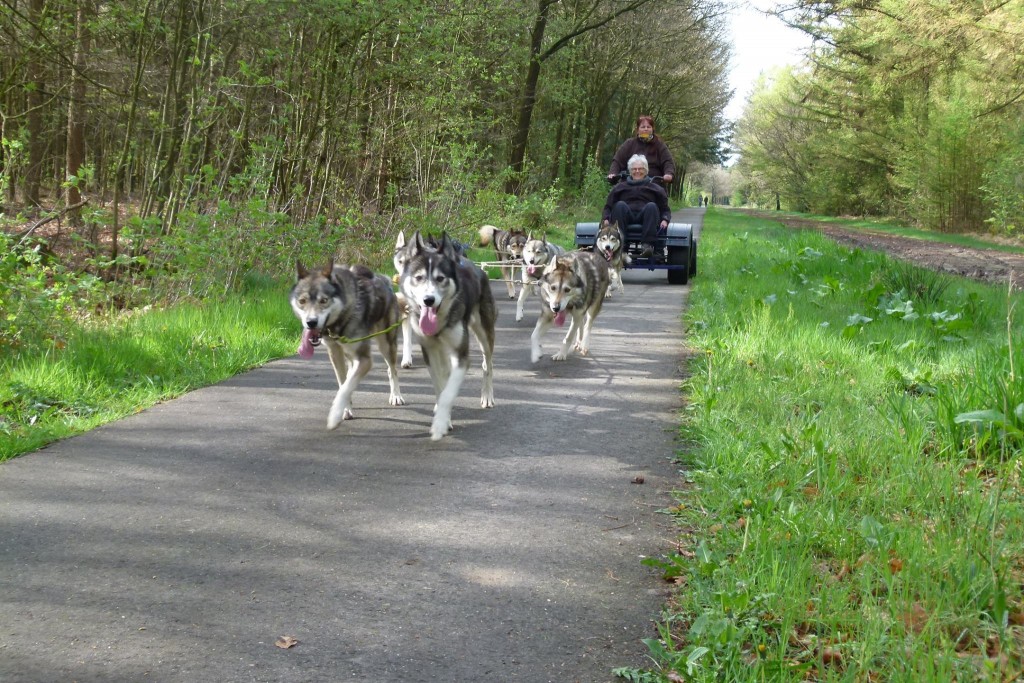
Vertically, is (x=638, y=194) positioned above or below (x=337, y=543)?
above

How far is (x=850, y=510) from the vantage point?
4340 mm

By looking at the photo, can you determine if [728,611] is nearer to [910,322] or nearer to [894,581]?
[894,581]

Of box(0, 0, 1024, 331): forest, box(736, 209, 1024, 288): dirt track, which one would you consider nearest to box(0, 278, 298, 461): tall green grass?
box(0, 0, 1024, 331): forest

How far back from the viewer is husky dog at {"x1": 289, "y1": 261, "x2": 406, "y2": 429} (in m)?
6.11

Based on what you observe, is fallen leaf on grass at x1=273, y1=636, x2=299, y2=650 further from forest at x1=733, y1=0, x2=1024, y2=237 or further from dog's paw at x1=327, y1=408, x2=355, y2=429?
forest at x1=733, y1=0, x2=1024, y2=237

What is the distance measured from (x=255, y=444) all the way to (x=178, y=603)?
2339 mm

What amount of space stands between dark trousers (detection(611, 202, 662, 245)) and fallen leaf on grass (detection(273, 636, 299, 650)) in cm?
1198

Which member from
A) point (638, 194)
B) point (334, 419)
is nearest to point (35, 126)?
point (638, 194)

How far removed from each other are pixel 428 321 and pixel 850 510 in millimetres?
2941

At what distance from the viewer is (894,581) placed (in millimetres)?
3486

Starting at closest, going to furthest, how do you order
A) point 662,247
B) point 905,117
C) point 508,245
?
point 508,245, point 662,247, point 905,117

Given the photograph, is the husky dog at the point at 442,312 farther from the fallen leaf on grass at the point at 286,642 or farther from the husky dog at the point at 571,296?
the fallen leaf on grass at the point at 286,642

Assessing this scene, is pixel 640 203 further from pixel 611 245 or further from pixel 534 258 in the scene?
pixel 534 258

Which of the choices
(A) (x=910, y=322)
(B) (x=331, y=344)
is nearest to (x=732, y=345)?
(A) (x=910, y=322)
